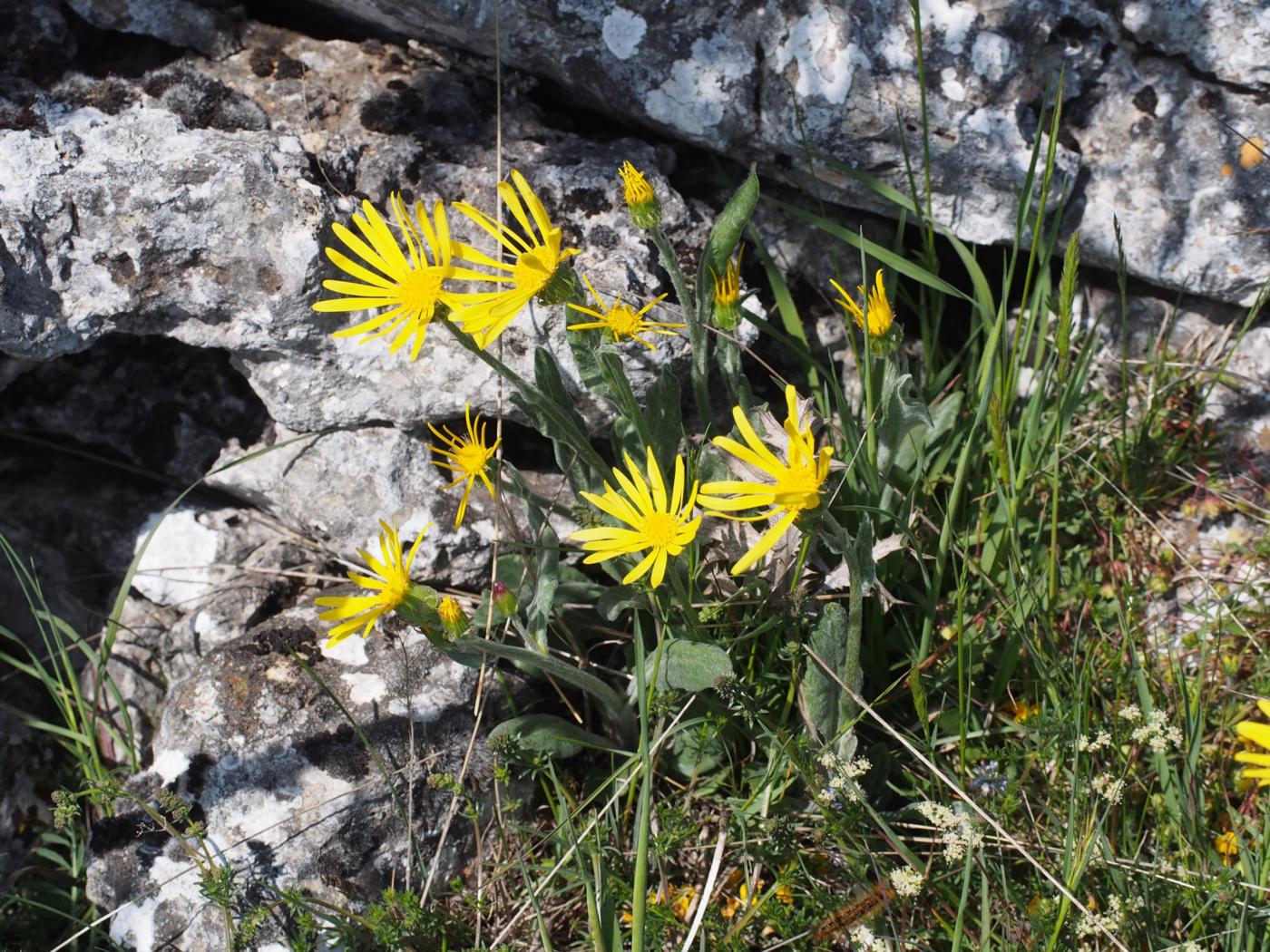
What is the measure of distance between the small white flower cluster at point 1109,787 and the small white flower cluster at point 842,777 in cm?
46

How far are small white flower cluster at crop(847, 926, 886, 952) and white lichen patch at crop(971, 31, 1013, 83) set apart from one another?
212 cm

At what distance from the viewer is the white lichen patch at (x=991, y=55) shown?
2.65 m

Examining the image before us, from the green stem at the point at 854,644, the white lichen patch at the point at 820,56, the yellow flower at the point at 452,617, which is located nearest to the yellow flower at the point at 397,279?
the yellow flower at the point at 452,617

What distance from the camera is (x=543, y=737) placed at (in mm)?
2412

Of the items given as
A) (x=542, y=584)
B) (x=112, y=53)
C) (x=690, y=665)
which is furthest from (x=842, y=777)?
(x=112, y=53)

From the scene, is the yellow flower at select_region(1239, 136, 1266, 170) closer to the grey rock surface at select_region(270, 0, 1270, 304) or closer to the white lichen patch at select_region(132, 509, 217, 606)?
the grey rock surface at select_region(270, 0, 1270, 304)

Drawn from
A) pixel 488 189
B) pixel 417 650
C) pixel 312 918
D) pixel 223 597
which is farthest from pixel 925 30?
pixel 312 918

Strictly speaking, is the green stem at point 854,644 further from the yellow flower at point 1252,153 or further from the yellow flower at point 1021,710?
the yellow flower at point 1252,153

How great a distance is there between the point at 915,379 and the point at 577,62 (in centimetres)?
132

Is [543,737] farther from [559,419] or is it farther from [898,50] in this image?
[898,50]

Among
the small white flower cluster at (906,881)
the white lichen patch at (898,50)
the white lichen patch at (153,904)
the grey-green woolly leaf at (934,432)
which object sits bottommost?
the white lichen patch at (153,904)

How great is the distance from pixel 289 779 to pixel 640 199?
5.30 feet

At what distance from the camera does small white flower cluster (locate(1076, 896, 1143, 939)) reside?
1.89 m

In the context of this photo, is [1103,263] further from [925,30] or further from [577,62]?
[577,62]
